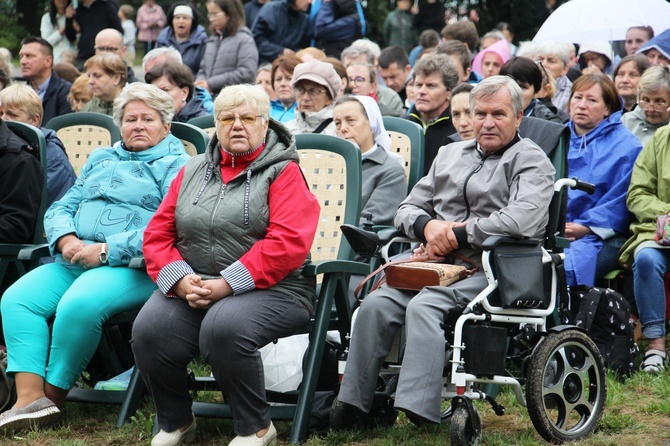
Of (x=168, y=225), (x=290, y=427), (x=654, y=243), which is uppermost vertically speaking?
(x=168, y=225)

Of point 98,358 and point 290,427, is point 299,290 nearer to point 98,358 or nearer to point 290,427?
point 290,427

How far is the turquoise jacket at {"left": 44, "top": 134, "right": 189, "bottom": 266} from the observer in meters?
5.40

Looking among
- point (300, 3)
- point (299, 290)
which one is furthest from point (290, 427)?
point (300, 3)

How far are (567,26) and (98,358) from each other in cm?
634

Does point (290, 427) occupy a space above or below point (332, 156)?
below

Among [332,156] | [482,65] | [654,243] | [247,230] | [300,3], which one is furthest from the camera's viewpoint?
[300,3]

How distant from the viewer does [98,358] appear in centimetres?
578

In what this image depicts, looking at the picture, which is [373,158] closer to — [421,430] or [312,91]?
[312,91]

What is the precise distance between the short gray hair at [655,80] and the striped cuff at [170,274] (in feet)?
11.7

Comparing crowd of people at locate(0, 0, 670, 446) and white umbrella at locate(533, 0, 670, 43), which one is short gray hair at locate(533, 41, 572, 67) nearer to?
white umbrella at locate(533, 0, 670, 43)

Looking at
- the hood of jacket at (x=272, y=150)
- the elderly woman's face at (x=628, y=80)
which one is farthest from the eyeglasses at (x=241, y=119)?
the elderly woman's face at (x=628, y=80)

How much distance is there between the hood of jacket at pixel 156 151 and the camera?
5527 mm

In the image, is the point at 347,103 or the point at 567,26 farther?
the point at 567,26

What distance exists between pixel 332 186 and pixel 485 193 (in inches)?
35.8
